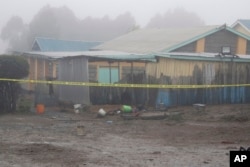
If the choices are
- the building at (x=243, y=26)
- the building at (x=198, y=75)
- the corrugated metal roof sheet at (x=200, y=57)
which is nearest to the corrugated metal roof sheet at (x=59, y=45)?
the building at (x=243, y=26)

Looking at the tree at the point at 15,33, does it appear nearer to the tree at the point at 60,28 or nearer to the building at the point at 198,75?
the tree at the point at 60,28

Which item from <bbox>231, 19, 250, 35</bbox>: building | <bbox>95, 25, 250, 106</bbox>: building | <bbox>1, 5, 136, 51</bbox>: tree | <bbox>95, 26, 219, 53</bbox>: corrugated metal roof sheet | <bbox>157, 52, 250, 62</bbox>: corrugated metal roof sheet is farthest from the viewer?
<bbox>1, 5, 136, 51</bbox>: tree

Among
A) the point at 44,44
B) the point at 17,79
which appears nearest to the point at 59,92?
the point at 17,79

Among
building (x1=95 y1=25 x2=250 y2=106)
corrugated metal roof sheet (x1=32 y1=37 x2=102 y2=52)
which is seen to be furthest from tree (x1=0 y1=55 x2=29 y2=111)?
corrugated metal roof sheet (x1=32 y1=37 x2=102 y2=52)

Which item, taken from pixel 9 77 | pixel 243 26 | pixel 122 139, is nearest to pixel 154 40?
pixel 9 77

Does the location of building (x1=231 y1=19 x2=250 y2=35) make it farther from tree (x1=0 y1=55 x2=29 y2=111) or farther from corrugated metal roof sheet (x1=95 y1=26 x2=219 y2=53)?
tree (x1=0 y1=55 x2=29 y2=111)

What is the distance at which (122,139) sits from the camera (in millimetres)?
11070

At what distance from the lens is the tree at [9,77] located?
16031 millimetres

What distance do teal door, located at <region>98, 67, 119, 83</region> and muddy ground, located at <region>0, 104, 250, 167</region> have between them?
8.81 feet

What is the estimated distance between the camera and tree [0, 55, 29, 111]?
16.0m

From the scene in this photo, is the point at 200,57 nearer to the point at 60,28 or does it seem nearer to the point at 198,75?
the point at 198,75

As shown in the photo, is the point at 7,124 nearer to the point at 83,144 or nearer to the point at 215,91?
the point at 83,144

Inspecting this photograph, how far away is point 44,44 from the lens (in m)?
38.0

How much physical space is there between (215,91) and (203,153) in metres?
10.3
